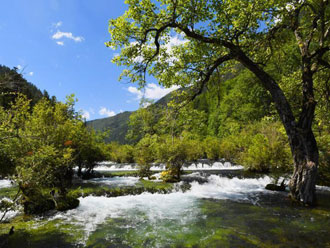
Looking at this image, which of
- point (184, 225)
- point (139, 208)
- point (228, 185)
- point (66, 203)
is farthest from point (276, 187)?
point (66, 203)

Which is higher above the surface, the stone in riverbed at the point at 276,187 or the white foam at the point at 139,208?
the stone in riverbed at the point at 276,187

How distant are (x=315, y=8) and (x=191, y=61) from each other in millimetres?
6197

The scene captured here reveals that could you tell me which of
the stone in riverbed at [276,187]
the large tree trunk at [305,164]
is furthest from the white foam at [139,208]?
the stone in riverbed at [276,187]

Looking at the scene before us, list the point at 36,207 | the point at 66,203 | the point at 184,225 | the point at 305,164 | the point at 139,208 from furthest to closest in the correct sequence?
the point at 139,208
the point at 66,203
the point at 36,207
the point at 305,164
the point at 184,225

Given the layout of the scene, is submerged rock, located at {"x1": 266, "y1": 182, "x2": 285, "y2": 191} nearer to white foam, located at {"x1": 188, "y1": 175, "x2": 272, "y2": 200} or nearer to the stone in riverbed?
the stone in riverbed

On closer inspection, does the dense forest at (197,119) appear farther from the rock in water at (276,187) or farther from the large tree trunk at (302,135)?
the rock in water at (276,187)

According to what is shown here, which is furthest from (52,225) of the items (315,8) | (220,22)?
(315,8)

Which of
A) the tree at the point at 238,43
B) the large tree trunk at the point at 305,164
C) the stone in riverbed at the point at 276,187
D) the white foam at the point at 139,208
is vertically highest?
the tree at the point at 238,43

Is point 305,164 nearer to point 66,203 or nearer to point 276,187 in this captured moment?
point 276,187

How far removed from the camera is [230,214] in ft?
32.1

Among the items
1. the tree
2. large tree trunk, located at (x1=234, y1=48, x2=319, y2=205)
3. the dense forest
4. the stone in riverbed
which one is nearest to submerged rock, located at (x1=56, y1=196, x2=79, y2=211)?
the dense forest

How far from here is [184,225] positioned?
8.61 m

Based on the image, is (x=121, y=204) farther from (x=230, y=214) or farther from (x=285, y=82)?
(x=285, y=82)

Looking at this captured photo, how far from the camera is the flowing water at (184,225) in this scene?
679cm
